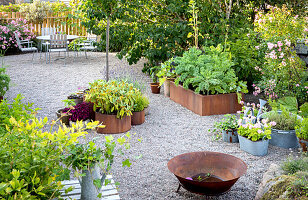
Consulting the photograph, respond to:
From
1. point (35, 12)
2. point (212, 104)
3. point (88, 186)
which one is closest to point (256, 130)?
point (212, 104)

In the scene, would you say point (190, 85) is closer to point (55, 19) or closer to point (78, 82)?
point (78, 82)

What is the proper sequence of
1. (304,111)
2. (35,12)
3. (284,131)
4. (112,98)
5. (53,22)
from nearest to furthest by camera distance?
(284,131) → (112,98) → (304,111) → (35,12) → (53,22)

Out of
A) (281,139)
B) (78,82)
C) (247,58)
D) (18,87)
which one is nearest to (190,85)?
(247,58)

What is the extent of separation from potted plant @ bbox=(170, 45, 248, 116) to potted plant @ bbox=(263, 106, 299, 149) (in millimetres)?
1215

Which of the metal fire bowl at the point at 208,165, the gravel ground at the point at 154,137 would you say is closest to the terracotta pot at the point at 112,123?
the gravel ground at the point at 154,137

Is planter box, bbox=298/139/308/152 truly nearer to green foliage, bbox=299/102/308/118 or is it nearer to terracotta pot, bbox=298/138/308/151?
terracotta pot, bbox=298/138/308/151

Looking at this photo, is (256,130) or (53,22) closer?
(256,130)

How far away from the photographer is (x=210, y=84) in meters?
5.98

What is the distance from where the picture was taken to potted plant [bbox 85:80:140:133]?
16.5ft

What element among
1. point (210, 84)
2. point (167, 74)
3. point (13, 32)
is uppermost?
point (13, 32)

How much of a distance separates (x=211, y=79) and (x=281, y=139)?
1.62m

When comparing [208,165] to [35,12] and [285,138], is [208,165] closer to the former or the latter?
[285,138]

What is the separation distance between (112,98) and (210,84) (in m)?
1.77

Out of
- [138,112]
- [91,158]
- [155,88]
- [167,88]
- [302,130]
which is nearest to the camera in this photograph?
[91,158]
